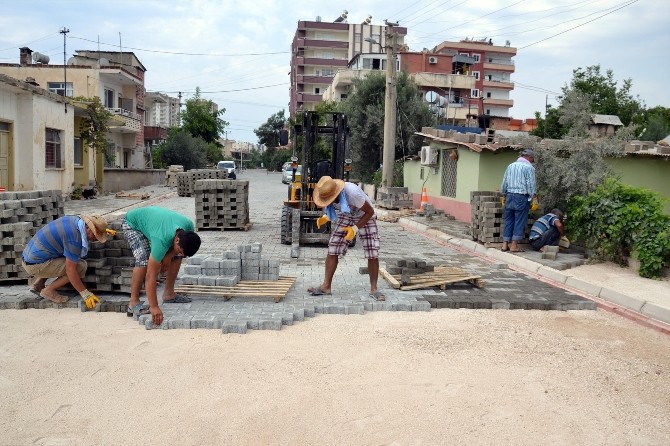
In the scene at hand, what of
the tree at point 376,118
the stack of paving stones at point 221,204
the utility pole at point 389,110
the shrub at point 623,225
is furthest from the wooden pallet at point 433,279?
the tree at point 376,118

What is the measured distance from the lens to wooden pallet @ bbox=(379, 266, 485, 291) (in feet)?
26.0

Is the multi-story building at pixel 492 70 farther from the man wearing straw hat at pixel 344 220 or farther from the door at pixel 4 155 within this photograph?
the man wearing straw hat at pixel 344 220

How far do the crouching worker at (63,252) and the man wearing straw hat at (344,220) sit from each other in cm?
272

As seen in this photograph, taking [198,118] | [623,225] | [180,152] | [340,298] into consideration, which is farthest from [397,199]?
[198,118]

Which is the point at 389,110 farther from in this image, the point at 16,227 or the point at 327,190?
the point at 16,227

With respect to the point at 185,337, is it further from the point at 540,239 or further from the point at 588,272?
the point at 540,239

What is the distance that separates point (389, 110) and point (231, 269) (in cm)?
1545

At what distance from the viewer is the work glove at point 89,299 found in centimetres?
652

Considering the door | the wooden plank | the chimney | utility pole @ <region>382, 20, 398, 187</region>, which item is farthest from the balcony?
the wooden plank

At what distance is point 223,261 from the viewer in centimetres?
745

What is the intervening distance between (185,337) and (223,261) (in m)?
1.86

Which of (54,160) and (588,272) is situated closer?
(588,272)

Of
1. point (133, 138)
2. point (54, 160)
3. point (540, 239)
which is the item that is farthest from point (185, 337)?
point (133, 138)

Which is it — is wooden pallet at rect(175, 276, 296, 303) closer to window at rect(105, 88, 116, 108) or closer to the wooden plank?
the wooden plank
